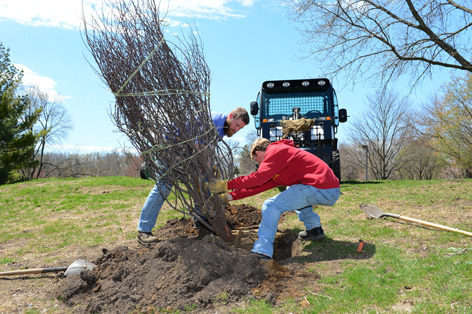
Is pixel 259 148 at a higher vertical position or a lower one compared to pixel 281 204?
higher

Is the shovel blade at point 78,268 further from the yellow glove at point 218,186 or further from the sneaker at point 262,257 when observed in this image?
the sneaker at point 262,257

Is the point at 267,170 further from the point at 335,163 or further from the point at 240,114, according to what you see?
the point at 335,163

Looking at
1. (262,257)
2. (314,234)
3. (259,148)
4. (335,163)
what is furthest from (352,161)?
(262,257)

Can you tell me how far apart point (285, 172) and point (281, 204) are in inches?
13.5

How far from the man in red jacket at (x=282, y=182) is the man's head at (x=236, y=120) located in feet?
1.20

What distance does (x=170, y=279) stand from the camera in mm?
2863

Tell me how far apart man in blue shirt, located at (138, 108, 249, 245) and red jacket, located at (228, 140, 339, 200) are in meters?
0.52

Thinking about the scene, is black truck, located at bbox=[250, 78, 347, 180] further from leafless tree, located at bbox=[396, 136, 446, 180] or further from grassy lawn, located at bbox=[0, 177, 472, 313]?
leafless tree, located at bbox=[396, 136, 446, 180]

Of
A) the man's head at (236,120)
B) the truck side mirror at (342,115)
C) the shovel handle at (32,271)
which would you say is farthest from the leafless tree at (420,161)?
the shovel handle at (32,271)

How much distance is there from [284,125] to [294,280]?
19.8 ft

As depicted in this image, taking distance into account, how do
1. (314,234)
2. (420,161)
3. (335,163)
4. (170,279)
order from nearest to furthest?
(170,279)
(314,234)
(335,163)
(420,161)

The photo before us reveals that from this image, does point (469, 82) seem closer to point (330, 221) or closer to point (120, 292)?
point (330, 221)

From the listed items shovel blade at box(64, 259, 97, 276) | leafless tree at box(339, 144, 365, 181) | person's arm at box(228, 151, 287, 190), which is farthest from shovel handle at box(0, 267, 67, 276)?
leafless tree at box(339, 144, 365, 181)

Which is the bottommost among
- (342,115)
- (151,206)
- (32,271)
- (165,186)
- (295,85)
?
(32,271)
